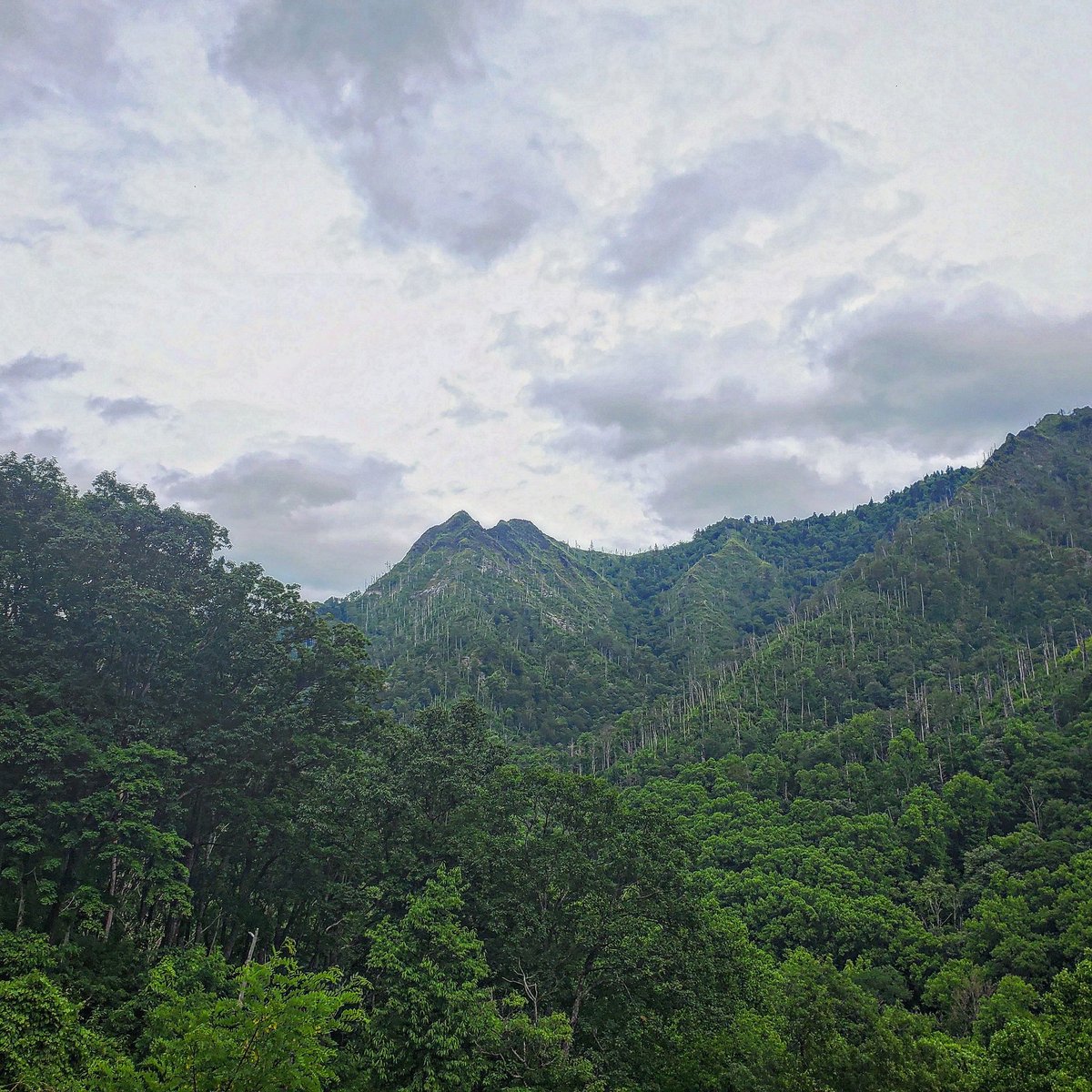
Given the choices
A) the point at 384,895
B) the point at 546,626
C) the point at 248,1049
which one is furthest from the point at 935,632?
the point at 248,1049

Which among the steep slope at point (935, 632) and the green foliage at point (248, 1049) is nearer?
the green foliage at point (248, 1049)

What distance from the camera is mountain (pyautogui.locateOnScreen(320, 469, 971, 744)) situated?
110 meters

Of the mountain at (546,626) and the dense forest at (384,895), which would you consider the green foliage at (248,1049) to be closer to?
the dense forest at (384,895)

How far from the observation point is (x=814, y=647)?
101 m

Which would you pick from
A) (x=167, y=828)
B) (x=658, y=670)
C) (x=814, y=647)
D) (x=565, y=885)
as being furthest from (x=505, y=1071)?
(x=658, y=670)

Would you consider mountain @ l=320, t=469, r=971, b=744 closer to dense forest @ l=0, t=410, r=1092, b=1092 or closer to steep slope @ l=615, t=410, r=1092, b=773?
steep slope @ l=615, t=410, r=1092, b=773

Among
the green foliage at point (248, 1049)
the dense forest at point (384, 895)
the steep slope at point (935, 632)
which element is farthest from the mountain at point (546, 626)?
the green foliage at point (248, 1049)

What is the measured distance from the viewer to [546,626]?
145 metres

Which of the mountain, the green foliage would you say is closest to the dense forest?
the green foliage

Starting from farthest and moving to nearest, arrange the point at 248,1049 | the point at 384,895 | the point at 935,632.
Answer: the point at 935,632 → the point at 384,895 → the point at 248,1049

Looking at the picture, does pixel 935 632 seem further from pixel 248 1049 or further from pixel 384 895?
pixel 248 1049

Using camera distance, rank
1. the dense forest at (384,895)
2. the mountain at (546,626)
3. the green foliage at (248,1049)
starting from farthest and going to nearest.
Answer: the mountain at (546,626), the dense forest at (384,895), the green foliage at (248,1049)

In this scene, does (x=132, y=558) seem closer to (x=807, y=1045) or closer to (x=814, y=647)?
(x=807, y=1045)

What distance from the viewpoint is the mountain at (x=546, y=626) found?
4318 inches
